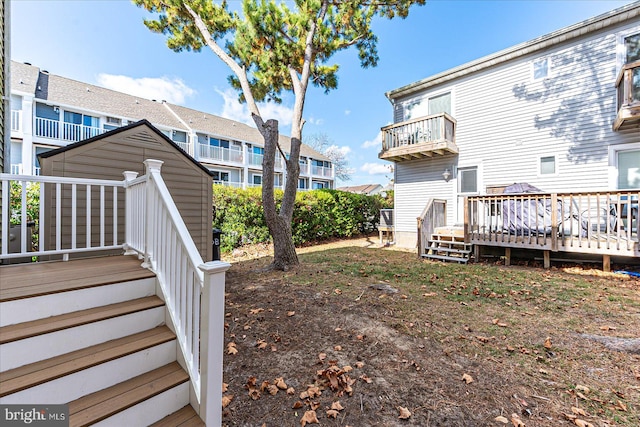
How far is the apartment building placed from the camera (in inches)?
525

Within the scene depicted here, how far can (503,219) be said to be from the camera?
6.95 meters

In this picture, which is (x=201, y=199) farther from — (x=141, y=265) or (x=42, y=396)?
(x=42, y=396)

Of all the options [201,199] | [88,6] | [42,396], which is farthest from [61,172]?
[88,6]

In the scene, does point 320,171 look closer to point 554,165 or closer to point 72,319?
point 554,165

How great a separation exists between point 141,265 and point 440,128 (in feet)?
30.5

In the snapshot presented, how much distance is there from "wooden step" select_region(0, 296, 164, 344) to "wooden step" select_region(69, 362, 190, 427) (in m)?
0.52

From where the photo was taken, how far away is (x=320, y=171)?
1116 inches

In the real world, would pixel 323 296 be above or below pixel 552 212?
below

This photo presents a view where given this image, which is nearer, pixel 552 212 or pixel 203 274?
pixel 203 274

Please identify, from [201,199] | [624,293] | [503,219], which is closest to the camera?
[624,293]

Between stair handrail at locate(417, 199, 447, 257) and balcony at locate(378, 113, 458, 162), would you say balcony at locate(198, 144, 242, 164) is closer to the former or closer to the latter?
balcony at locate(378, 113, 458, 162)

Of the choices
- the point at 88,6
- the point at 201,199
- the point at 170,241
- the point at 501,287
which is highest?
the point at 88,6

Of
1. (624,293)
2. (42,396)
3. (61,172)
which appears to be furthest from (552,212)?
(61,172)

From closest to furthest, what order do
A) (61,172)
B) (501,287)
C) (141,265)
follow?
(141,265)
(61,172)
(501,287)
